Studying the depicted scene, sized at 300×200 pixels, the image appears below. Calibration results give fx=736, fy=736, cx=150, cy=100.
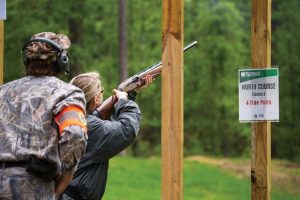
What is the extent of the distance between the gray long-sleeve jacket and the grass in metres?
9.09

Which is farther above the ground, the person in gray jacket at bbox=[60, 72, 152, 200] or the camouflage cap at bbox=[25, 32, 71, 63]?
the camouflage cap at bbox=[25, 32, 71, 63]

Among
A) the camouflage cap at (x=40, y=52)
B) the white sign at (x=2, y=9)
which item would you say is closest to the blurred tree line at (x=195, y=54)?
the white sign at (x=2, y=9)

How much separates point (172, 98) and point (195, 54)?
3234 cm

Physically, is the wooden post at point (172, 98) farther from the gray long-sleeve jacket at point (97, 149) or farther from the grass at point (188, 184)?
the grass at point (188, 184)

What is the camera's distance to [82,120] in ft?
11.6

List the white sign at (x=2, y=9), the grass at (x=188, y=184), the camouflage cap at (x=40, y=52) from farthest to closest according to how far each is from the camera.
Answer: the grass at (x=188, y=184) → the white sign at (x=2, y=9) → the camouflage cap at (x=40, y=52)

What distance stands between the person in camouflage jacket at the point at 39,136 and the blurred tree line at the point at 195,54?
65.3 feet

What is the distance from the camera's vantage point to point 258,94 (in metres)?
4.79

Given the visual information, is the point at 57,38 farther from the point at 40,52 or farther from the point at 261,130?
the point at 261,130

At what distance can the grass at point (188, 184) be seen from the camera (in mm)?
14258

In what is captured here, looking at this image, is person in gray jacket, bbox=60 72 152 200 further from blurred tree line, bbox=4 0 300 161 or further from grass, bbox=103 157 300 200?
blurred tree line, bbox=4 0 300 161

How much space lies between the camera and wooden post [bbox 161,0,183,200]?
13.4 feet

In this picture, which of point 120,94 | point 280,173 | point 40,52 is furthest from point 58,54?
point 280,173

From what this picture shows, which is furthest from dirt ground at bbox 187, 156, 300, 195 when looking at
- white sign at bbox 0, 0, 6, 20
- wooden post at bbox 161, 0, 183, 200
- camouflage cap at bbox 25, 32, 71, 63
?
camouflage cap at bbox 25, 32, 71, 63
